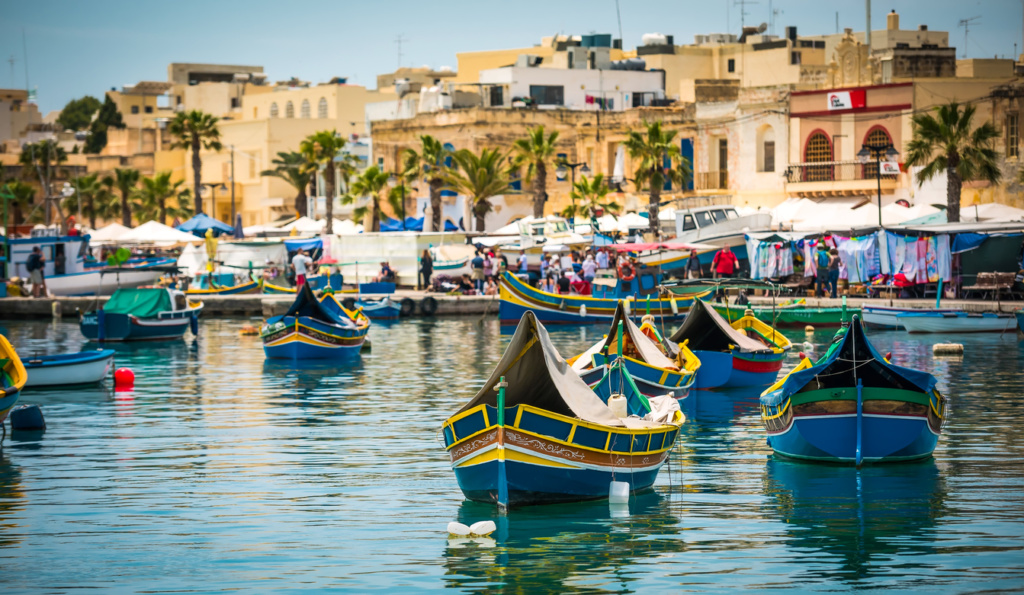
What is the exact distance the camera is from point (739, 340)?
28938 mm

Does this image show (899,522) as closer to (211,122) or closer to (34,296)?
(34,296)

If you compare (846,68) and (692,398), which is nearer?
(692,398)

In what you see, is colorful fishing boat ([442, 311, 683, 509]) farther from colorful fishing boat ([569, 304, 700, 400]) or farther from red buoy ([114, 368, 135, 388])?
red buoy ([114, 368, 135, 388])

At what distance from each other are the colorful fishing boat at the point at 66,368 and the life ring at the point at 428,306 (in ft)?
73.0

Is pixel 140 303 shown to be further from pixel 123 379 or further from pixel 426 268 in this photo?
pixel 426 268

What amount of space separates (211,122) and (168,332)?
153ft

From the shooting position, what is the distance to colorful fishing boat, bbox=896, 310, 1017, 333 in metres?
40.8

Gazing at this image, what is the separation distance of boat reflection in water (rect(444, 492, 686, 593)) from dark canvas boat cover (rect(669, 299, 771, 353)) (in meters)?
11.3

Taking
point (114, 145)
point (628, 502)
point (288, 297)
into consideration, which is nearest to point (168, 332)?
point (288, 297)

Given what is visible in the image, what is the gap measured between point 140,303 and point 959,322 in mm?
27715

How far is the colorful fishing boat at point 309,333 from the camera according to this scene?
37.1 m

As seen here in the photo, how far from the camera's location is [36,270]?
56594mm

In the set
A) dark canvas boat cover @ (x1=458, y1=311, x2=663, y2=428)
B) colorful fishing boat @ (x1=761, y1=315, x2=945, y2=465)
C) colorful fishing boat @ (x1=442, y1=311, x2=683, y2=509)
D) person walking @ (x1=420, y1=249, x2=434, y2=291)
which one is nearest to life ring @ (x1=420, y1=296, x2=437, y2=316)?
person walking @ (x1=420, y1=249, x2=434, y2=291)

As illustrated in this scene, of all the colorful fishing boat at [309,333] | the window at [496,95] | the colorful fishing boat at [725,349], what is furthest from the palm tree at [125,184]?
the colorful fishing boat at [725,349]
